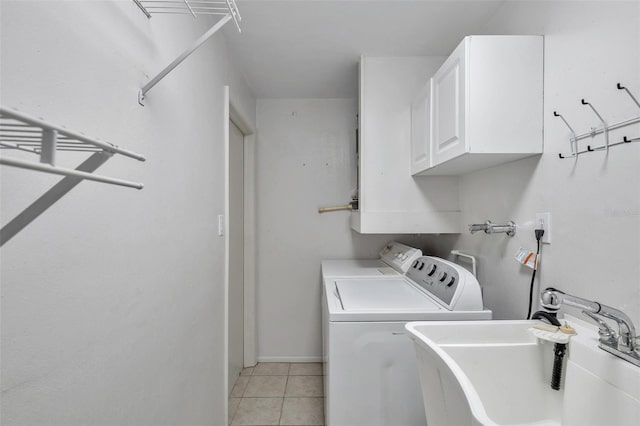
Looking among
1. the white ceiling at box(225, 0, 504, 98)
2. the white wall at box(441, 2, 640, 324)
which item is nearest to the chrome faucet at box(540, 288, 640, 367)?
the white wall at box(441, 2, 640, 324)

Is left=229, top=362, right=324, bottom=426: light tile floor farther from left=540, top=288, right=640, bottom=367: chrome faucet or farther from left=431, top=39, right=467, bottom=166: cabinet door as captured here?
left=431, top=39, right=467, bottom=166: cabinet door

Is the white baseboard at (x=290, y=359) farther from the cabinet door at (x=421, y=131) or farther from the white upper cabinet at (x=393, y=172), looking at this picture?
the cabinet door at (x=421, y=131)

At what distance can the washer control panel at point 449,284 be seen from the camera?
4.66ft

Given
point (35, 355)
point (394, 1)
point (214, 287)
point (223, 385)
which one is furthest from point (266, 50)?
point (223, 385)

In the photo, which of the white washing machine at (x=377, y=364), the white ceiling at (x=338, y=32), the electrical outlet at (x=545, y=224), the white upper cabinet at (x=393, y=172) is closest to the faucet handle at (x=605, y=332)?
the electrical outlet at (x=545, y=224)

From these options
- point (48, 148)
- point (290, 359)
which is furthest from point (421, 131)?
point (290, 359)

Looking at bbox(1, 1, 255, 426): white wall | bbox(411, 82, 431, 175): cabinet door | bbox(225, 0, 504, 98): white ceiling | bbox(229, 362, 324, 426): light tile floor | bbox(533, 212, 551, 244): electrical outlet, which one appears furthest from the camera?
bbox(229, 362, 324, 426): light tile floor

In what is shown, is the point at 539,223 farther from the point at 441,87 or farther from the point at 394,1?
the point at 394,1

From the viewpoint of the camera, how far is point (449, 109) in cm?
145

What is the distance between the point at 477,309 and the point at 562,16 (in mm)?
1236

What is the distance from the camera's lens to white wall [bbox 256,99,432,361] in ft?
9.25

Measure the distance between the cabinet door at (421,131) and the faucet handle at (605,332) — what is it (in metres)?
1.03

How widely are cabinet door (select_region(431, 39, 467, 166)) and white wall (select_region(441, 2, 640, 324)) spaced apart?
12.3 inches

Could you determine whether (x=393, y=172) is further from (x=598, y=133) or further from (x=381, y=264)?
(x=598, y=133)
